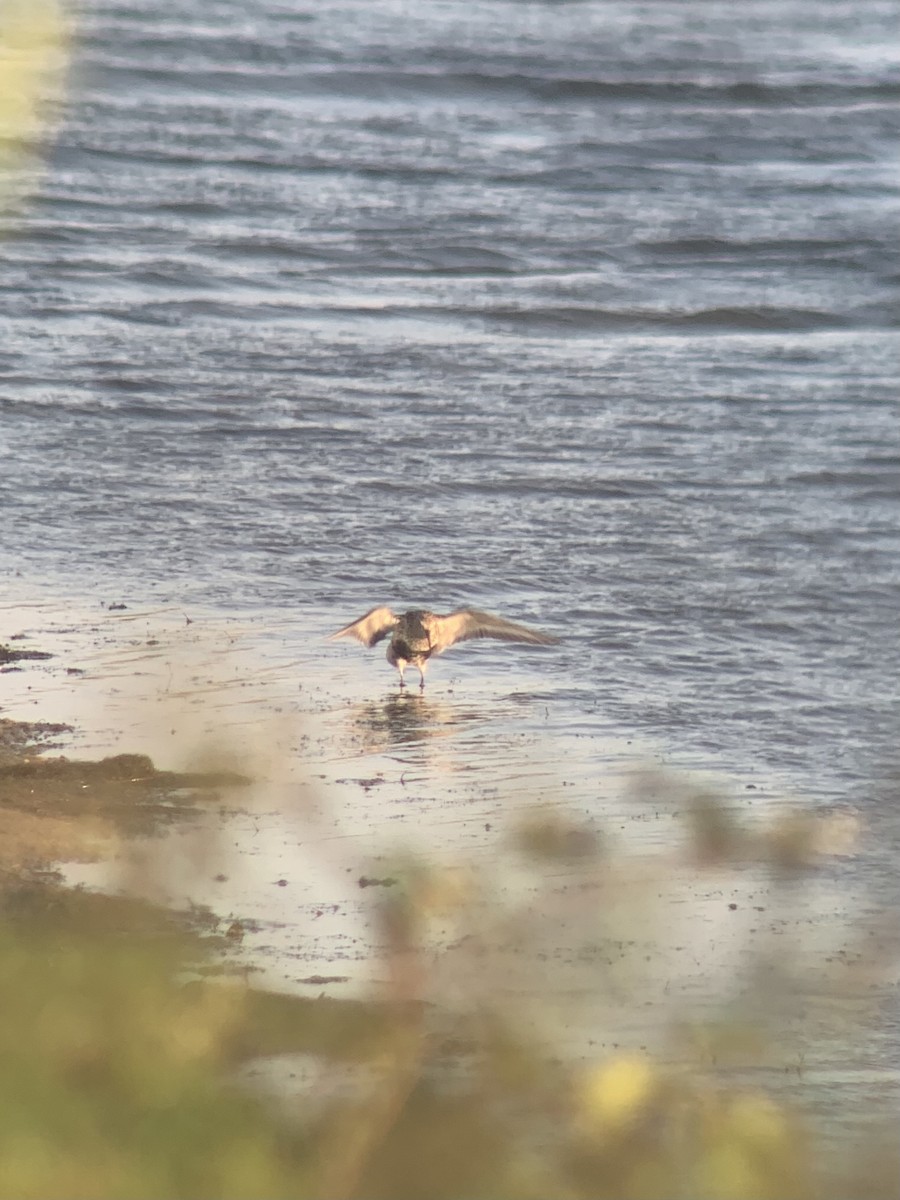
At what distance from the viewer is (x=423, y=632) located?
24.3ft

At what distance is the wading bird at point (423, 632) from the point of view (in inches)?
291

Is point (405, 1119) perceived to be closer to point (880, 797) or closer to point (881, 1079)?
point (881, 1079)

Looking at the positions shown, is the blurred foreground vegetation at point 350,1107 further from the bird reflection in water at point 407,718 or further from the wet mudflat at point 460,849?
the bird reflection in water at point 407,718

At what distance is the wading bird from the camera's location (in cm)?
739

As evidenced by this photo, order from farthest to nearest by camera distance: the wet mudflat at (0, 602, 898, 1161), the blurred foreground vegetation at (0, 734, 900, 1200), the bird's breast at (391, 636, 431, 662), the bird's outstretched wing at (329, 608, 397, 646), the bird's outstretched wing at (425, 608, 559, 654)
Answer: the bird's outstretched wing at (329, 608, 397, 646) < the bird's outstretched wing at (425, 608, 559, 654) < the bird's breast at (391, 636, 431, 662) < the wet mudflat at (0, 602, 898, 1161) < the blurred foreground vegetation at (0, 734, 900, 1200)

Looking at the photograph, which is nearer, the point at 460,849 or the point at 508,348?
the point at 460,849

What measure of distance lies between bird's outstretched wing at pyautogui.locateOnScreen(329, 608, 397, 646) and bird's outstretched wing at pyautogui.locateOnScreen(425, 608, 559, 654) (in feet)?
0.74

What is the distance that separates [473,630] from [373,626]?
39cm

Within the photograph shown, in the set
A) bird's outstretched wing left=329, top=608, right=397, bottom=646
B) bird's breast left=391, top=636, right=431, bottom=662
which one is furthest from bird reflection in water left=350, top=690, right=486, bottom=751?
bird's outstretched wing left=329, top=608, right=397, bottom=646

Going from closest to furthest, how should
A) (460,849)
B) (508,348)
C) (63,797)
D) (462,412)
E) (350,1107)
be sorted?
1. (350,1107)
2. (460,849)
3. (63,797)
4. (462,412)
5. (508,348)

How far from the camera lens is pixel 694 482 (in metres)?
10.3

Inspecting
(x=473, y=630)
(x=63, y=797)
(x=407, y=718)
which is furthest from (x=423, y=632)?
(x=63, y=797)

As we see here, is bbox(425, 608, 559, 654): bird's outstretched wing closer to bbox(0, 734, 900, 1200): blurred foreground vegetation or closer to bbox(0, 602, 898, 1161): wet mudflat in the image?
bbox(0, 602, 898, 1161): wet mudflat

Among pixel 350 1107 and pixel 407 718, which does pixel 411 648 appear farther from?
pixel 350 1107
